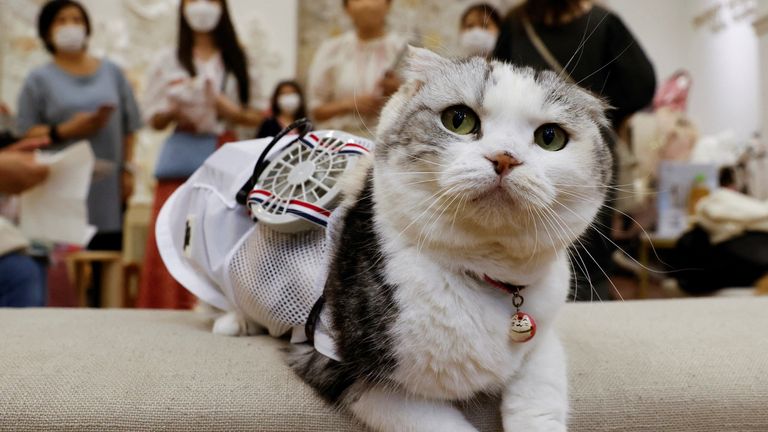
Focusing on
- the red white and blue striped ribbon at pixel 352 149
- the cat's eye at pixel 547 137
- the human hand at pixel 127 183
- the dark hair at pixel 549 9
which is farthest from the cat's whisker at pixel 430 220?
the human hand at pixel 127 183

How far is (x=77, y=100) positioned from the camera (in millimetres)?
2180

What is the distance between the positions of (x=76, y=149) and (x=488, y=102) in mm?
1355

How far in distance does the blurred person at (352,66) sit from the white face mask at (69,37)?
2.97 ft

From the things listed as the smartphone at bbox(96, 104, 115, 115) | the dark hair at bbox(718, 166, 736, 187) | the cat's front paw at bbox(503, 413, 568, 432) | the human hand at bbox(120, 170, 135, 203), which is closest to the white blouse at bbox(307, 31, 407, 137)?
the smartphone at bbox(96, 104, 115, 115)

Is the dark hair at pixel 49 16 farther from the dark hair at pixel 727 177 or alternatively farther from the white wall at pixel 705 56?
the white wall at pixel 705 56

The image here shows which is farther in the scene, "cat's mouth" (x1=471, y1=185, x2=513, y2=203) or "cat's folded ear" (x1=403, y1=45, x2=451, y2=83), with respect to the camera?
"cat's folded ear" (x1=403, y1=45, x2=451, y2=83)

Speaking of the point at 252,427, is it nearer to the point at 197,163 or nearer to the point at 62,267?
the point at 197,163

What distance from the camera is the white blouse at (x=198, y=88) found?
5.49 feet

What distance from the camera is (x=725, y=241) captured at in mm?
2236

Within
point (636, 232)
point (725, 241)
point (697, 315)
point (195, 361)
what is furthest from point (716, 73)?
point (195, 361)

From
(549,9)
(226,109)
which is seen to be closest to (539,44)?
(549,9)

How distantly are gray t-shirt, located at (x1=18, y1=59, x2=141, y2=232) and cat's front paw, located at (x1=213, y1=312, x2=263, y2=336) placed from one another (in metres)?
1.42

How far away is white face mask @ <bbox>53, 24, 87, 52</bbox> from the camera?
2.13 metres

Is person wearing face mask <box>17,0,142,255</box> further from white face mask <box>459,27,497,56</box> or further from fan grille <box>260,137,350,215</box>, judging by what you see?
fan grille <box>260,137,350,215</box>
